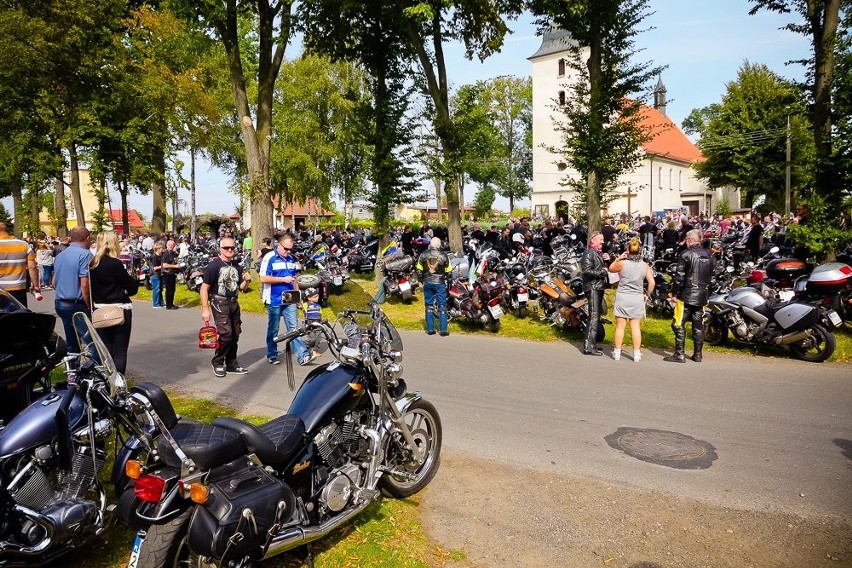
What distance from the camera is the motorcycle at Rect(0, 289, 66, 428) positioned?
422cm

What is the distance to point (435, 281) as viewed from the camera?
11141 mm

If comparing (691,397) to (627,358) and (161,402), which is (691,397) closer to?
(627,358)

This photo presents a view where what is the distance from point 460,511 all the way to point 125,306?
4877 mm

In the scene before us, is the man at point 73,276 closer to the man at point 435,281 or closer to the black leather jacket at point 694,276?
the man at point 435,281

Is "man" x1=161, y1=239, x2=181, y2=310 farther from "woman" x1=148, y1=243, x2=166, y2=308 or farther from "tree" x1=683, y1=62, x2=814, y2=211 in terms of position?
"tree" x1=683, y1=62, x2=814, y2=211

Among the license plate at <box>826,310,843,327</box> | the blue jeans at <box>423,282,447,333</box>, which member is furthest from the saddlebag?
the license plate at <box>826,310,843,327</box>

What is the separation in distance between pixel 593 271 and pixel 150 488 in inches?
321

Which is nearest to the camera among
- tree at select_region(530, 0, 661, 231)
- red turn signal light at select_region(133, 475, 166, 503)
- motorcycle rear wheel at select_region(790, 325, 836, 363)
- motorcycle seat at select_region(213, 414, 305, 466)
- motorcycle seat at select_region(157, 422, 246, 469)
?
red turn signal light at select_region(133, 475, 166, 503)

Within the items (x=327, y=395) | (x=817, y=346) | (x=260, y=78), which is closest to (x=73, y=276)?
(x=327, y=395)

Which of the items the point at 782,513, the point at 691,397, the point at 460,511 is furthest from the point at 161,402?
the point at 691,397

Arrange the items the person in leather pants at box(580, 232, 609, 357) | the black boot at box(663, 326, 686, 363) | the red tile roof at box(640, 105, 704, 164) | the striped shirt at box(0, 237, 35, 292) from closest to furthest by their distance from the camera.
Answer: the striped shirt at box(0, 237, 35, 292) < the black boot at box(663, 326, 686, 363) < the person in leather pants at box(580, 232, 609, 357) < the red tile roof at box(640, 105, 704, 164)

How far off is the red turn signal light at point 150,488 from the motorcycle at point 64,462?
40 cm

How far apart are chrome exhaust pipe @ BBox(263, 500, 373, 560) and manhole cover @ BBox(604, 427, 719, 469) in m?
2.92

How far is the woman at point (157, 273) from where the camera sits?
15766 millimetres
